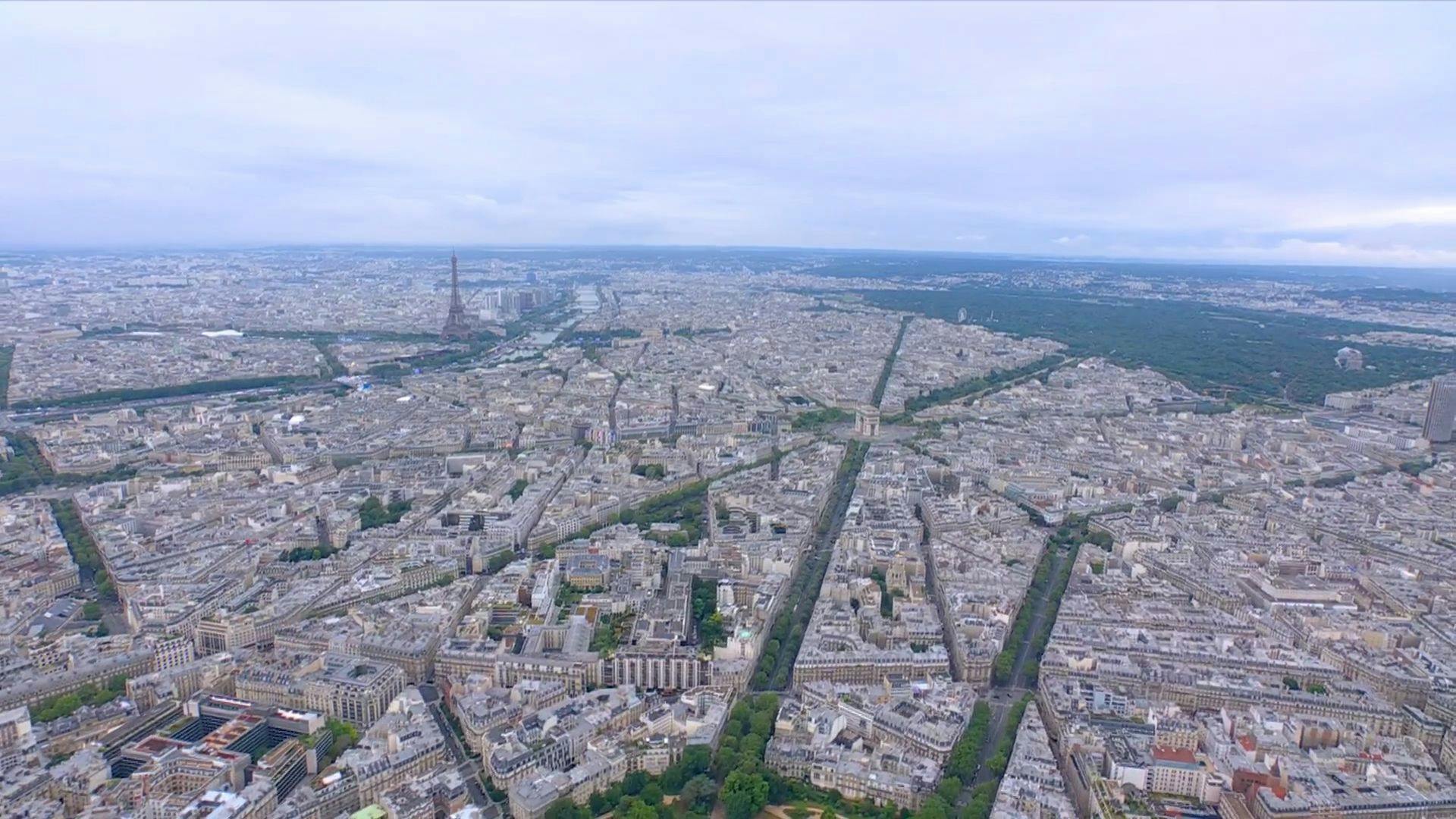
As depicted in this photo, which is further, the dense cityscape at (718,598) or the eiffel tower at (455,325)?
the eiffel tower at (455,325)

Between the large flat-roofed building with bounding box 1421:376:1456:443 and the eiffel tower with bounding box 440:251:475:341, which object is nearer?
the large flat-roofed building with bounding box 1421:376:1456:443

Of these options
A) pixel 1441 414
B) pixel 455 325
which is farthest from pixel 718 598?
pixel 455 325

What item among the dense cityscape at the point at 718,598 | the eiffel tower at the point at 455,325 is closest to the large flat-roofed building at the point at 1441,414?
the dense cityscape at the point at 718,598

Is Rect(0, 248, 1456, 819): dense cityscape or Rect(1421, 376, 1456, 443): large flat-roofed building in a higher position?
Rect(1421, 376, 1456, 443): large flat-roofed building

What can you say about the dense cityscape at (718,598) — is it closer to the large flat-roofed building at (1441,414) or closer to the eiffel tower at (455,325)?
the large flat-roofed building at (1441,414)

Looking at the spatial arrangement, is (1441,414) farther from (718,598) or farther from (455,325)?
(455,325)

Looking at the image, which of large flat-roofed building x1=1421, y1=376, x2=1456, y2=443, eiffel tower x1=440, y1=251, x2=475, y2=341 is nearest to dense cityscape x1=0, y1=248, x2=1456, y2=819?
large flat-roofed building x1=1421, y1=376, x2=1456, y2=443

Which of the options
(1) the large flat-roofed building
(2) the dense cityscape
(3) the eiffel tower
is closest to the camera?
(2) the dense cityscape

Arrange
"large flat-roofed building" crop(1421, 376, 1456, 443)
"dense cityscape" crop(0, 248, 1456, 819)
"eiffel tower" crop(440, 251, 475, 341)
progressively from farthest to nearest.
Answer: "eiffel tower" crop(440, 251, 475, 341), "large flat-roofed building" crop(1421, 376, 1456, 443), "dense cityscape" crop(0, 248, 1456, 819)

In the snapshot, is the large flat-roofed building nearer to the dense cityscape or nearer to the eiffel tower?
the dense cityscape
